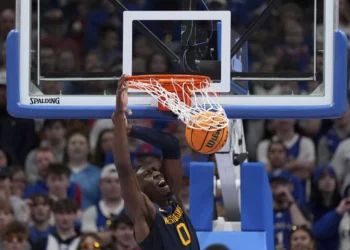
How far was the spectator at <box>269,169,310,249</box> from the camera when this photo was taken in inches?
Result: 314

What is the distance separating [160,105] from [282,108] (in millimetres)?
694

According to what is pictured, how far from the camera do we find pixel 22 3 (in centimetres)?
561

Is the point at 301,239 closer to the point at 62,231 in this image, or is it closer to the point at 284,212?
the point at 284,212

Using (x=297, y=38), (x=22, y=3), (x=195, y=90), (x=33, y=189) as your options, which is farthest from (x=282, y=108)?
(x=297, y=38)

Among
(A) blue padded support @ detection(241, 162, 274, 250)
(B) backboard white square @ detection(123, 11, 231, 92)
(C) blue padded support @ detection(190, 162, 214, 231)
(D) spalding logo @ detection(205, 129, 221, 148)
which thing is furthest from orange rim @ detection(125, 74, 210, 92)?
(C) blue padded support @ detection(190, 162, 214, 231)

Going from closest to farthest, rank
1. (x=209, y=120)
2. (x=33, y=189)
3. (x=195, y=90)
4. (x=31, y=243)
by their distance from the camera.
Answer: (x=209, y=120) < (x=195, y=90) < (x=31, y=243) < (x=33, y=189)

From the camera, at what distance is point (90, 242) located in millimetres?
7527

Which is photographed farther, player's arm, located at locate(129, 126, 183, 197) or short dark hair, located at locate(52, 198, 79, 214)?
short dark hair, located at locate(52, 198, 79, 214)

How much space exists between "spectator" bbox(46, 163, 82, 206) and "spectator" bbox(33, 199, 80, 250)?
45cm

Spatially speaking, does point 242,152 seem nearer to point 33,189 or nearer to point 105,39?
point 33,189

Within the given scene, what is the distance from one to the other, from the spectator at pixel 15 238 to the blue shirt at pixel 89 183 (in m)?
0.82

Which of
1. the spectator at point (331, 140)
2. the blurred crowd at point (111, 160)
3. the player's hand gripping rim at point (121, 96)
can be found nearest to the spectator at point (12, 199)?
the blurred crowd at point (111, 160)

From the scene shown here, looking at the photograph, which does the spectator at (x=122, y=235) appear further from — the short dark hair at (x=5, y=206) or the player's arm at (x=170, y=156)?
A: the player's arm at (x=170, y=156)

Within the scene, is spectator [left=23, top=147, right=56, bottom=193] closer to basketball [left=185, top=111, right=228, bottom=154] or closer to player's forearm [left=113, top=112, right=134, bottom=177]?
player's forearm [left=113, top=112, right=134, bottom=177]
